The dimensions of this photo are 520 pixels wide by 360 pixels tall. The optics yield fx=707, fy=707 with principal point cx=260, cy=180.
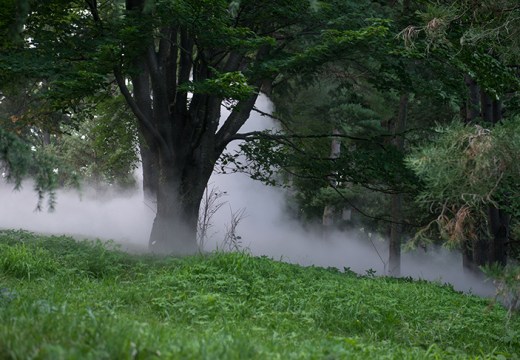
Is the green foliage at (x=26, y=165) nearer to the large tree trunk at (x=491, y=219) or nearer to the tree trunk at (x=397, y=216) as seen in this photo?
the large tree trunk at (x=491, y=219)

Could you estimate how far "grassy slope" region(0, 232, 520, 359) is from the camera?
180 inches

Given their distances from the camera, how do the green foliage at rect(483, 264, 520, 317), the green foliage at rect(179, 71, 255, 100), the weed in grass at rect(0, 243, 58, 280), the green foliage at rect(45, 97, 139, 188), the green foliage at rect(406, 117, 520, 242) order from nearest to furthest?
the green foliage at rect(483, 264, 520, 317), the green foliage at rect(406, 117, 520, 242), the weed in grass at rect(0, 243, 58, 280), the green foliage at rect(179, 71, 255, 100), the green foliage at rect(45, 97, 139, 188)

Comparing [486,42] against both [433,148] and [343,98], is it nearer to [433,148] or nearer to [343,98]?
[433,148]

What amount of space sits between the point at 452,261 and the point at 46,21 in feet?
83.3

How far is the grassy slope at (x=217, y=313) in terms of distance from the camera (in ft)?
15.0

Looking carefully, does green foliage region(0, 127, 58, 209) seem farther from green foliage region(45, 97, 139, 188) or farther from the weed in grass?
green foliage region(45, 97, 139, 188)

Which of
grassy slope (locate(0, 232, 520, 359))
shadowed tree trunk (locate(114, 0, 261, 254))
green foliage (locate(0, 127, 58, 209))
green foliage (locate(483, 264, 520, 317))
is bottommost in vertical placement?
grassy slope (locate(0, 232, 520, 359))

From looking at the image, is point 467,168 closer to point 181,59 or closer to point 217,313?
point 217,313

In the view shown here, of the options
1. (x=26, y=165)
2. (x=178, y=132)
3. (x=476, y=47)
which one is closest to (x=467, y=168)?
(x=476, y=47)

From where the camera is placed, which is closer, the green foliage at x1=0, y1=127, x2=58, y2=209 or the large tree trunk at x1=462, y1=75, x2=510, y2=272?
the green foliage at x1=0, y1=127, x2=58, y2=209

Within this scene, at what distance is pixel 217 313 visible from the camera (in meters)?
8.38

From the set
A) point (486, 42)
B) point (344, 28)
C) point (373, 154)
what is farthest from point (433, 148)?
point (373, 154)

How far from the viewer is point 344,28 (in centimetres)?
1462

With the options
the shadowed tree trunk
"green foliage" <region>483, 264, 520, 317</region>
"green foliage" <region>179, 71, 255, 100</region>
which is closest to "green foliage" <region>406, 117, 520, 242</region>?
"green foliage" <region>483, 264, 520, 317</region>
